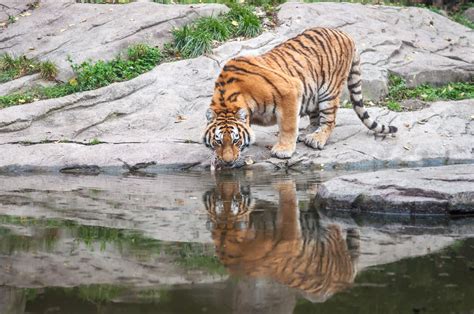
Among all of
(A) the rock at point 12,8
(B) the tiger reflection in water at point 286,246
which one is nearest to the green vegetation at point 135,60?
(A) the rock at point 12,8

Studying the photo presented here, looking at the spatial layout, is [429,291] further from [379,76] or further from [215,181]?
[379,76]

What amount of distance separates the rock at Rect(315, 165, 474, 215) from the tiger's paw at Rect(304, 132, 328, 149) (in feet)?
8.15

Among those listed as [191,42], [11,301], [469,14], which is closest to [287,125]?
[191,42]

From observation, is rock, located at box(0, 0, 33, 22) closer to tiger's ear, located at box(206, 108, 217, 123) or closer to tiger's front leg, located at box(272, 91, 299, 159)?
tiger's ear, located at box(206, 108, 217, 123)

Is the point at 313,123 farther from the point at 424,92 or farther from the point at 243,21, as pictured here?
the point at 243,21

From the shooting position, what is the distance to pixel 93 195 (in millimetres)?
6980

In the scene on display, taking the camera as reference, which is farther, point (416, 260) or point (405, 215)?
point (405, 215)

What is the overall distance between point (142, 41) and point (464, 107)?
447cm

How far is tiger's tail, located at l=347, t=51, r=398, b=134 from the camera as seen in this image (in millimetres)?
8906

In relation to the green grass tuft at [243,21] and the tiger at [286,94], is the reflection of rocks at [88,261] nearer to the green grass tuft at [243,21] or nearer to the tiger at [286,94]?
the tiger at [286,94]

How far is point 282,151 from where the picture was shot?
8391 millimetres

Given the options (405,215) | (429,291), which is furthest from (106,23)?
(429,291)

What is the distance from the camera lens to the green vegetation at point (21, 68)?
10625 mm

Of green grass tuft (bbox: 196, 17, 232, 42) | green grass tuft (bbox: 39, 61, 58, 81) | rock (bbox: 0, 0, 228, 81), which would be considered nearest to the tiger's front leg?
green grass tuft (bbox: 196, 17, 232, 42)
